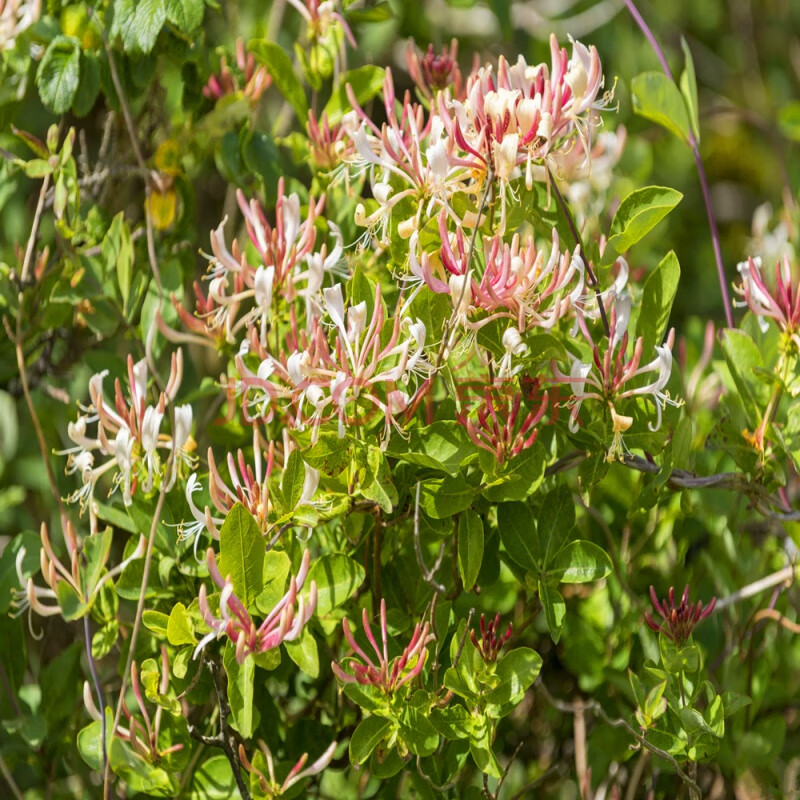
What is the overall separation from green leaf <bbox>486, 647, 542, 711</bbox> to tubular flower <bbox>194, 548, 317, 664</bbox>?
0.47 feet

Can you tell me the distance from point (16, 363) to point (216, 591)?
0.37 metres

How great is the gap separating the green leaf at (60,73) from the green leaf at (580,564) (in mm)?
515

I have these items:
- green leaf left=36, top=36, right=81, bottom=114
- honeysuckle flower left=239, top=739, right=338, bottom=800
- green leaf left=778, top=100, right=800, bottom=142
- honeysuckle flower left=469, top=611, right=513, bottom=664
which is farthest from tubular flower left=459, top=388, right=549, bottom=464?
green leaf left=778, top=100, right=800, bottom=142

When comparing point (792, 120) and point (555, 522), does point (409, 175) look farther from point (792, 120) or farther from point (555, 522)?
point (792, 120)

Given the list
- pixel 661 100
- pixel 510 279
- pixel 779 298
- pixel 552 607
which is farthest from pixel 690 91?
pixel 552 607

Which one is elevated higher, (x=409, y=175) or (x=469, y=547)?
(x=409, y=175)

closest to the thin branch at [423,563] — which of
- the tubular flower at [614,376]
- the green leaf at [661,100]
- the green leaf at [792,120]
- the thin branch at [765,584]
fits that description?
the tubular flower at [614,376]

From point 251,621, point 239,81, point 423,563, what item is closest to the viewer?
point 251,621

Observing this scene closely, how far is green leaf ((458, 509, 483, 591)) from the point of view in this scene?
2.19ft

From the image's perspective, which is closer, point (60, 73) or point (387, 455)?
point (387, 455)

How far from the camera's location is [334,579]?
67 centimetres

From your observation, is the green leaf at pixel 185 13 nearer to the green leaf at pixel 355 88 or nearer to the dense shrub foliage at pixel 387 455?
the dense shrub foliage at pixel 387 455

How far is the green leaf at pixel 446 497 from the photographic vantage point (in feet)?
2.18

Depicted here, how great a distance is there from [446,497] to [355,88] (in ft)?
1.27
